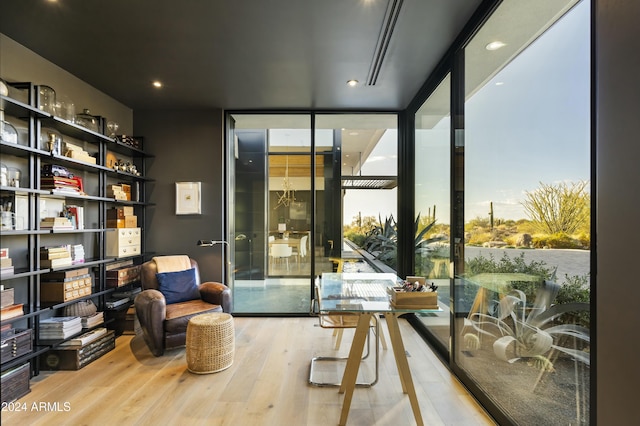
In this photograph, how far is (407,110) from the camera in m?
4.04

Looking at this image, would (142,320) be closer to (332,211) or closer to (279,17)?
(332,211)

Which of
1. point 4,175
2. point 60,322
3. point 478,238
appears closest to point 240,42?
point 4,175

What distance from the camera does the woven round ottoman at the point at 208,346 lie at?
261 cm

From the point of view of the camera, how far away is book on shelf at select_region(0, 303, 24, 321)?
1.77 meters

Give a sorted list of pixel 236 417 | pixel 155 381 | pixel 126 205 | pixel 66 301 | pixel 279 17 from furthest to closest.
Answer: pixel 126 205 < pixel 66 301 < pixel 155 381 < pixel 279 17 < pixel 236 417

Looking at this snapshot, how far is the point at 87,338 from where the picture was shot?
110 inches

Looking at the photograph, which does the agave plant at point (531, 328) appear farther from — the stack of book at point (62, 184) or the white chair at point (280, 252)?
the stack of book at point (62, 184)

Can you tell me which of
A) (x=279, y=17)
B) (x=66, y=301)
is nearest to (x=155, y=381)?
(x=66, y=301)

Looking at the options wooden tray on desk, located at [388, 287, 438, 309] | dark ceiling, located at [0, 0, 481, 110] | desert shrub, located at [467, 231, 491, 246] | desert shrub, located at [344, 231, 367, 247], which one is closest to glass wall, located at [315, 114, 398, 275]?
desert shrub, located at [344, 231, 367, 247]

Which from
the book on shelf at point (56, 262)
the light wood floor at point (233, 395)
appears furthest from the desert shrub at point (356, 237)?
the book on shelf at point (56, 262)

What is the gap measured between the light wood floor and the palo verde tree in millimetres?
1373

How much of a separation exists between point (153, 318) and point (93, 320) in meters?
0.65

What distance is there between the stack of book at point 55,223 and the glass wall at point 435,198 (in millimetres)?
3243

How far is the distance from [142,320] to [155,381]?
2.05 feet
